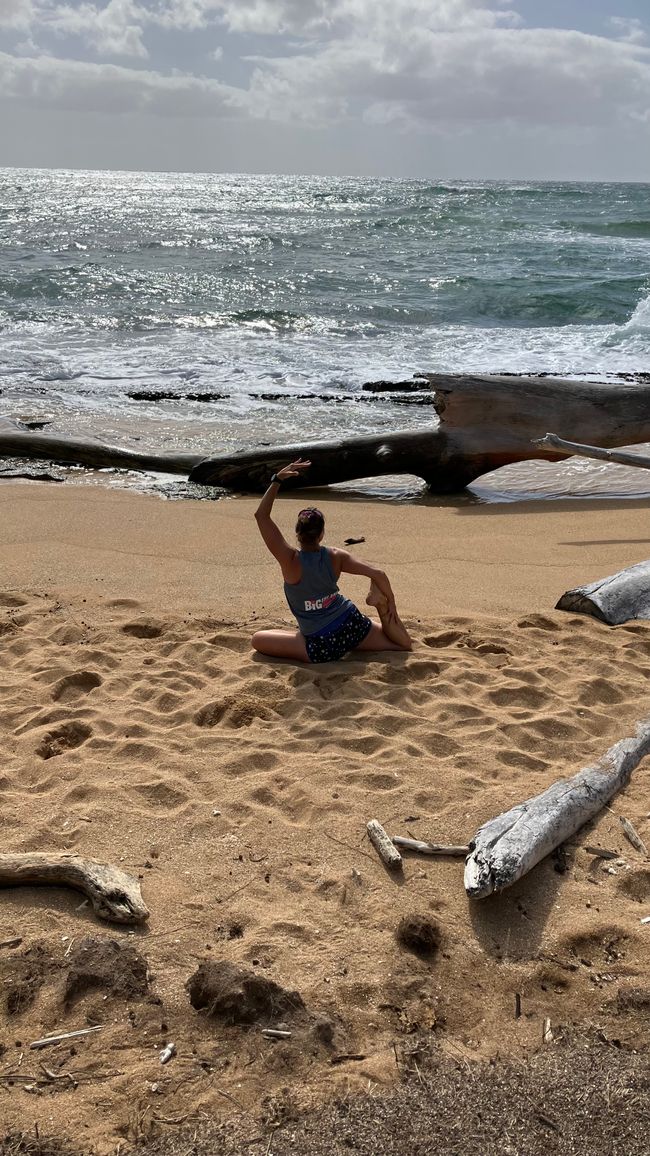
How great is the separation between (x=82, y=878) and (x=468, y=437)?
636 centimetres

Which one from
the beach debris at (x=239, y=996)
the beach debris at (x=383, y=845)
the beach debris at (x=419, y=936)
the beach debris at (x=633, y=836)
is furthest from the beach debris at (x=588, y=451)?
the beach debris at (x=239, y=996)

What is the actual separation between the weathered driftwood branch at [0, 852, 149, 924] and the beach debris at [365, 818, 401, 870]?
857 millimetres

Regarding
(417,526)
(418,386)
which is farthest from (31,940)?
(418,386)

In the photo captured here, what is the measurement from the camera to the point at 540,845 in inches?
135

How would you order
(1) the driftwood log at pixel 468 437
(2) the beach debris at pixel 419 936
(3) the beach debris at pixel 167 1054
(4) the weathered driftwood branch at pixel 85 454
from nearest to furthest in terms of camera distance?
(3) the beach debris at pixel 167 1054
(2) the beach debris at pixel 419 936
(1) the driftwood log at pixel 468 437
(4) the weathered driftwood branch at pixel 85 454

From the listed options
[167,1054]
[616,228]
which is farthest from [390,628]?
[616,228]

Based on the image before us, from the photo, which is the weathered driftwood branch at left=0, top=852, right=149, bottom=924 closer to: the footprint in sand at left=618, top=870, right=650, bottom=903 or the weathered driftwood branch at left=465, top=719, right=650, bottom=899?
the weathered driftwood branch at left=465, top=719, right=650, bottom=899

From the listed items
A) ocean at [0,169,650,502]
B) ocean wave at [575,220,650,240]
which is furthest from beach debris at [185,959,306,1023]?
ocean wave at [575,220,650,240]

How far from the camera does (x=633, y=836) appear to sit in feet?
12.0

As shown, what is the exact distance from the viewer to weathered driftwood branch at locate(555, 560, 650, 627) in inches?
224

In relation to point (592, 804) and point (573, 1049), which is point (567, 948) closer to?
point (573, 1049)

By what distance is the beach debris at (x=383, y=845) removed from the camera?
11.4ft

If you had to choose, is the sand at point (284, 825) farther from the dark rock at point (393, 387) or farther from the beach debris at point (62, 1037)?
the dark rock at point (393, 387)

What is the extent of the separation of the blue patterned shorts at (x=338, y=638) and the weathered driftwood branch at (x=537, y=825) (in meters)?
1.61
